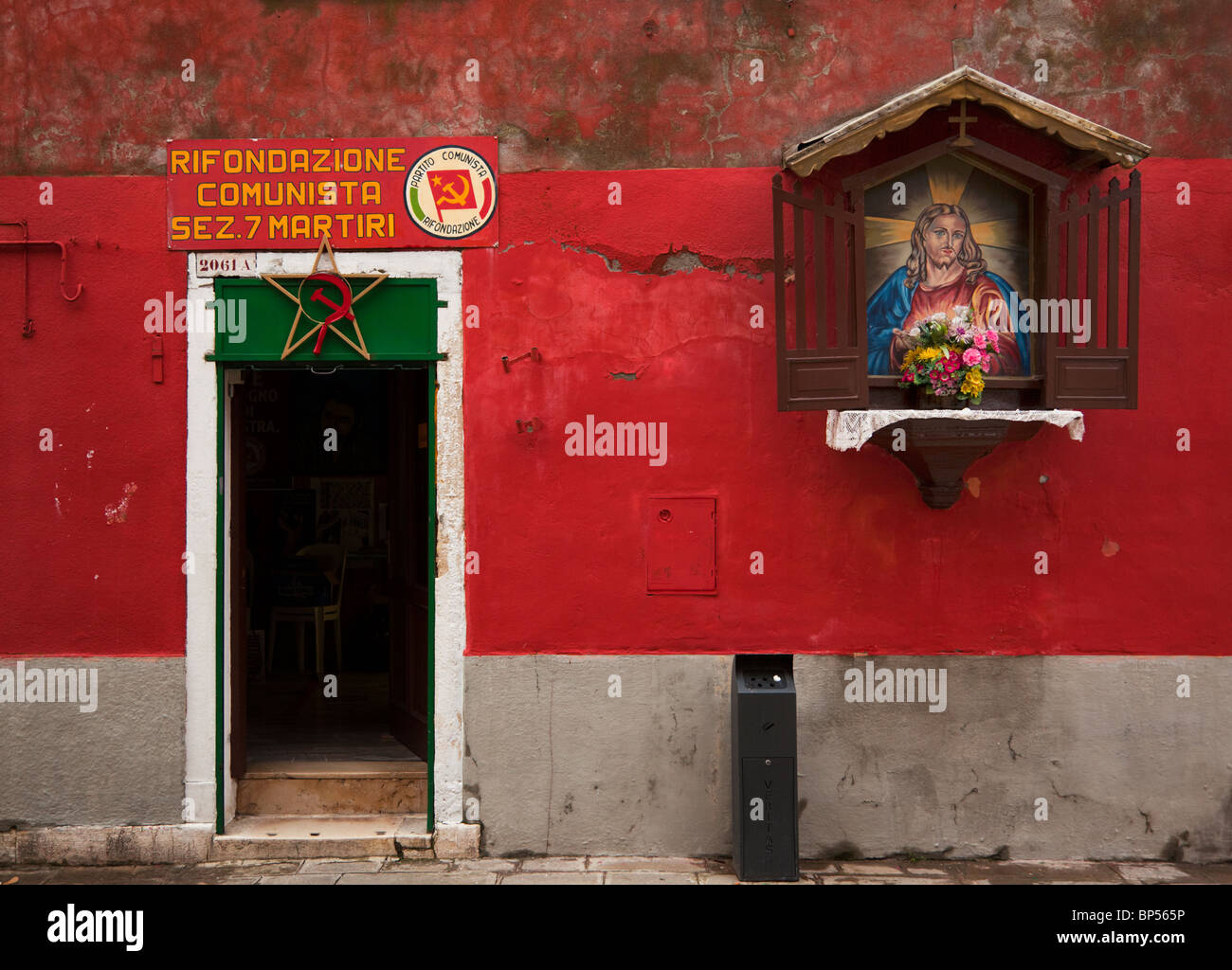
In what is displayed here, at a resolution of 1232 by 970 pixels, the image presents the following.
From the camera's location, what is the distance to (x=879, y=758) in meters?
5.96

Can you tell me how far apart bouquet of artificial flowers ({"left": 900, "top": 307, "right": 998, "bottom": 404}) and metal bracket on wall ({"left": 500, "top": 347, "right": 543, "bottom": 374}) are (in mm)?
2073

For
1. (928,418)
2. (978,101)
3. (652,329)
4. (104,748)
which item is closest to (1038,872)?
(928,418)

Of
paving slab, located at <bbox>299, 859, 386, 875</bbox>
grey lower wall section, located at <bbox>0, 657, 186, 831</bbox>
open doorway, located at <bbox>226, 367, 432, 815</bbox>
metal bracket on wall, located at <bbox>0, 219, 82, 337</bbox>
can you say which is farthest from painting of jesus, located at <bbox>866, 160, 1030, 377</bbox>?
metal bracket on wall, located at <bbox>0, 219, 82, 337</bbox>

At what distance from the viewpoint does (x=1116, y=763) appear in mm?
5938

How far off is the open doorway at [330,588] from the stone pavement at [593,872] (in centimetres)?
55

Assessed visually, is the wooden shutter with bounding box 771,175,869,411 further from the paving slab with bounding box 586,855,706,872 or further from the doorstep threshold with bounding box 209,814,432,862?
the doorstep threshold with bounding box 209,814,432,862

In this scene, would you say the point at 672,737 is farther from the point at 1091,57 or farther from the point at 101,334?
the point at 1091,57

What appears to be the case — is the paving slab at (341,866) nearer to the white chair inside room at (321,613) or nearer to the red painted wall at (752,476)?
the red painted wall at (752,476)

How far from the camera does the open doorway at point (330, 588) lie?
6332 millimetres

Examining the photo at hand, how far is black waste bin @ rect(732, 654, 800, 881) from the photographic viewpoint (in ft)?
18.4

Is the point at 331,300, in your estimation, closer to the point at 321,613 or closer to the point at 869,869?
the point at 321,613

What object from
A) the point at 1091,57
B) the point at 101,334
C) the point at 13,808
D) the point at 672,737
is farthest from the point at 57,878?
the point at 1091,57

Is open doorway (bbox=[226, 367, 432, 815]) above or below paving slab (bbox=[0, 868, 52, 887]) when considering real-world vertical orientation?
above

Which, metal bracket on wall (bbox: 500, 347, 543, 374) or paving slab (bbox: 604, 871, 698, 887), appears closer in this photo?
paving slab (bbox: 604, 871, 698, 887)
